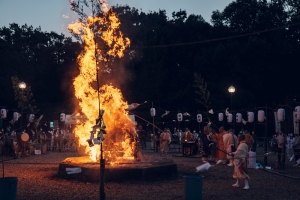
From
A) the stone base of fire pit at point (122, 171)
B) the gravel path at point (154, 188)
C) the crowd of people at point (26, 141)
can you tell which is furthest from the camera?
the crowd of people at point (26, 141)

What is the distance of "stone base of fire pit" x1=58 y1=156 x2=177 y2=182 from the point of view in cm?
1588

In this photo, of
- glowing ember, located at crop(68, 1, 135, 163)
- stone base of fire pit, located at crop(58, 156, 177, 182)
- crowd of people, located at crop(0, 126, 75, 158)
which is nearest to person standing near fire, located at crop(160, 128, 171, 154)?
crowd of people, located at crop(0, 126, 75, 158)

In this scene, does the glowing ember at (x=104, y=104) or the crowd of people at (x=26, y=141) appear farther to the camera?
the crowd of people at (x=26, y=141)

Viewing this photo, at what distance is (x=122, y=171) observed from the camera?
15953mm

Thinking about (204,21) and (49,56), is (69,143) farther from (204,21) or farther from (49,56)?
(204,21)

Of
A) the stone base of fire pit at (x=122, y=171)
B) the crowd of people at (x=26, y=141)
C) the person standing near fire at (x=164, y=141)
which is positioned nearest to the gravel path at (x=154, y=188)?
the stone base of fire pit at (x=122, y=171)

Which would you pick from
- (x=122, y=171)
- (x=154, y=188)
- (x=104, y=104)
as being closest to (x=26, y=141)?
(x=104, y=104)

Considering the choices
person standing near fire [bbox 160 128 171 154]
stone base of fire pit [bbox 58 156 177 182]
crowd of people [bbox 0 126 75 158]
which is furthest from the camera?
person standing near fire [bbox 160 128 171 154]

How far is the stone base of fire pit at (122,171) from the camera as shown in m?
15.9

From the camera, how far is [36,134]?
3406 centimetres

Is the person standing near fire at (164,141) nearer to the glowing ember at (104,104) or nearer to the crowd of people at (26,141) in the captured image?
the crowd of people at (26,141)

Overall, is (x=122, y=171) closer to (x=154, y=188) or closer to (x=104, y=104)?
(x=154, y=188)

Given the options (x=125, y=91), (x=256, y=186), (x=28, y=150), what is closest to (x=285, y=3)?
(x=125, y=91)

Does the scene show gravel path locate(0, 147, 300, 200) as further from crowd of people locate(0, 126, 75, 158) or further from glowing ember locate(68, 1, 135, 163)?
crowd of people locate(0, 126, 75, 158)
